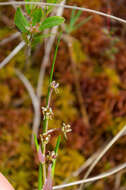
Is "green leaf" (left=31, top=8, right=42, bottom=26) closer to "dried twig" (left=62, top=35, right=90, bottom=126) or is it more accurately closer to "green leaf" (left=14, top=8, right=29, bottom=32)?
"green leaf" (left=14, top=8, right=29, bottom=32)

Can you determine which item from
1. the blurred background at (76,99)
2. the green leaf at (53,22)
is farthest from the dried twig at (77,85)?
the green leaf at (53,22)

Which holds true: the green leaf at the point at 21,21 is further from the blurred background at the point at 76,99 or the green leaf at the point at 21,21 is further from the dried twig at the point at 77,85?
the dried twig at the point at 77,85

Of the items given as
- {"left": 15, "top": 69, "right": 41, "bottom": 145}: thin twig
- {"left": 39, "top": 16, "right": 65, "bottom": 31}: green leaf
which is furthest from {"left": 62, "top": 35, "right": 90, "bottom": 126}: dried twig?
{"left": 39, "top": 16, "right": 65, "bottom": 31}: green leaf

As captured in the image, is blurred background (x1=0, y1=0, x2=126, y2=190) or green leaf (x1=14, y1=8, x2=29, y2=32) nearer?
green leaf (x1=14, y1=8, x2=29, y2=32)

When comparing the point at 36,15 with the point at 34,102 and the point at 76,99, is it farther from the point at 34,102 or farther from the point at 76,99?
the point at 76,99

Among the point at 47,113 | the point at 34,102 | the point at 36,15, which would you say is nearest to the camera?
the point at 47,113

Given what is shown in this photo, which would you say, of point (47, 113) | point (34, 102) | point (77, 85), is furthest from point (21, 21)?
point (77, 85)

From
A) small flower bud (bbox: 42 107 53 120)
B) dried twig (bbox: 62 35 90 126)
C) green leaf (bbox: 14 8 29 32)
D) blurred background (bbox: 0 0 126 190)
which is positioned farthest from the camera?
dried twig (bbox: 62 35 90 126)

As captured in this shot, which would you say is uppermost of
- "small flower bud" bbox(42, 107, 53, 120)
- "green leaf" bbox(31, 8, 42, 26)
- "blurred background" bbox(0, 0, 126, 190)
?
"green leaf" bbox(31, 8, 42, 26)

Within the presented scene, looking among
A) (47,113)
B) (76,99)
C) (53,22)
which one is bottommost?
(76,99)

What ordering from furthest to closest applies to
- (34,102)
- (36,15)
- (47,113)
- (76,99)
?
(76,99), (34,102), (36,15), (47,113)

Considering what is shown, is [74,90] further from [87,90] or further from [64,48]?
[64,48]
